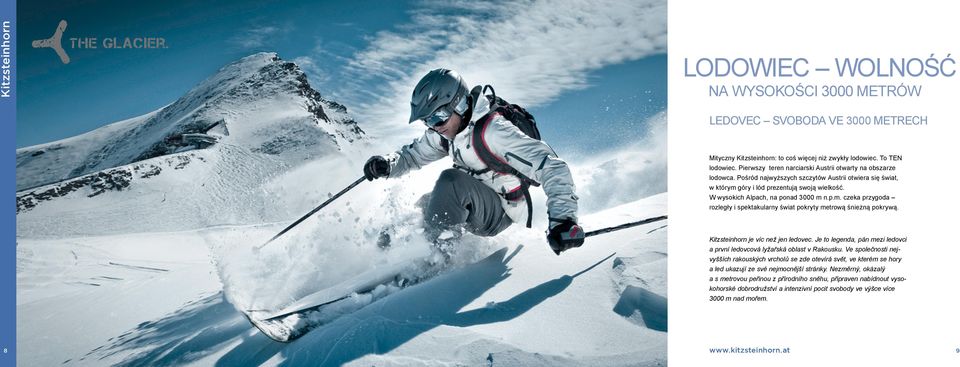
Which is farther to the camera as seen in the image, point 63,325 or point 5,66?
point 5,66

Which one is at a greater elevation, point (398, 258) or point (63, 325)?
point (398, 258)

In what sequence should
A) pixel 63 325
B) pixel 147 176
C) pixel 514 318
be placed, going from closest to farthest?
pixel 514 318 → pixel 63 325 → pixel 147 176

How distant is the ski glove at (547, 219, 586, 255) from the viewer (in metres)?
3.07

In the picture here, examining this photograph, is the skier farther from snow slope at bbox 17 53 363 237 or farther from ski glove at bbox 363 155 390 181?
snow slope at bbox 17 53 363 237

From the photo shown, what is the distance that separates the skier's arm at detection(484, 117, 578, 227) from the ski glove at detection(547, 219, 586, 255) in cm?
11

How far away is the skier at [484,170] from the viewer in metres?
3.34

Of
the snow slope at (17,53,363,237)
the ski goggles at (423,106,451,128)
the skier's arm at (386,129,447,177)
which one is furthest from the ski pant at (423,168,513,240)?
the snow slope at (17,53,363,237)

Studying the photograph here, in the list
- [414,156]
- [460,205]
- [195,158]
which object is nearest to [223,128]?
[195,158]

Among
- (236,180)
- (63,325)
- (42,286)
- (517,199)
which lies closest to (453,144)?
(517,199)

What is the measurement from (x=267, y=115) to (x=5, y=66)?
273 ft

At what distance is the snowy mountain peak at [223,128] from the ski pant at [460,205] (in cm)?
6385

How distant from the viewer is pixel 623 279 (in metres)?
2.91

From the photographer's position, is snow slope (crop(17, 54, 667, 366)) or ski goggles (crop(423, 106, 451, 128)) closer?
snow slope (crop(17, 54, 667, 366))
